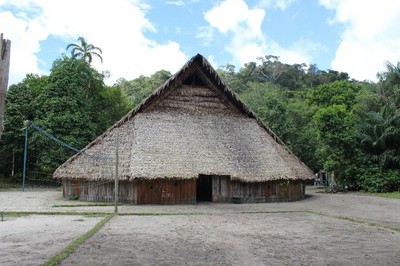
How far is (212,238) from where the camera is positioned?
434 inches

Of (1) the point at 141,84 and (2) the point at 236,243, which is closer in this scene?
(2) the point at 236,243

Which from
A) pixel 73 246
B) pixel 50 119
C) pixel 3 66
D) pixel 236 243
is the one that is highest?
pixel 50 119

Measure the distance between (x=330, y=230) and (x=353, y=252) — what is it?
11.3 ft

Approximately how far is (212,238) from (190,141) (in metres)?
11.5

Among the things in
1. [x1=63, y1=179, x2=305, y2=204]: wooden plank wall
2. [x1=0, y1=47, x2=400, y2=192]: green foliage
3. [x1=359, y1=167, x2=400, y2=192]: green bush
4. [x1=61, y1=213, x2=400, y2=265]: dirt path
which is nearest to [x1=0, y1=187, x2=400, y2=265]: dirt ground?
[x1=61, y1=213, x2=400, y2=265]: dirt path

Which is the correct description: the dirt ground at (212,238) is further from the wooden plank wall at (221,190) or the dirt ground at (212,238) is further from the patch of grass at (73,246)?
the wooden plank wall at (221,190)

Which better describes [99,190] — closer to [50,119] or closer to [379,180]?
[50,119]

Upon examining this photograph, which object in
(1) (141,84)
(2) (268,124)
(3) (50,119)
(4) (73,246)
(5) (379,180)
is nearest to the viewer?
(4) (73,246)

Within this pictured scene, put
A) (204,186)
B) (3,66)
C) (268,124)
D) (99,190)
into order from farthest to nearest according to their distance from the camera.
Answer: (268,124) < (204,186) < (99,190) < (3,66)

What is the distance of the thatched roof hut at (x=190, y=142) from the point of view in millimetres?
20391

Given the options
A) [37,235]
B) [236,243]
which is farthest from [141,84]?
[236,243]

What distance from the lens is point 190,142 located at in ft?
72.4

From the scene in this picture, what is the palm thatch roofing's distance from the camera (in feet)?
67.0

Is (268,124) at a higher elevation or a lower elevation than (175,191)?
higher
